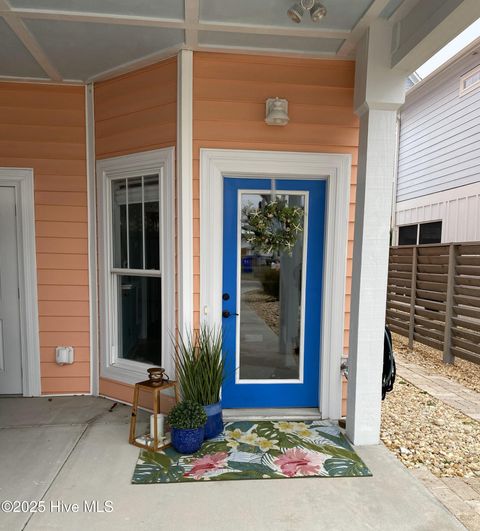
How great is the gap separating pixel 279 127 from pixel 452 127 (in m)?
4.84

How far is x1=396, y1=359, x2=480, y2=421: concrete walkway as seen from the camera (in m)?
3.17

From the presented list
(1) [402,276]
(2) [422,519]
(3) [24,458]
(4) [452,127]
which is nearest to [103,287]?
(3) [24,458]

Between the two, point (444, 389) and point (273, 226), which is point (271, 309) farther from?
point (444, 389)

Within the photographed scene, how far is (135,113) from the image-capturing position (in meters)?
2.78

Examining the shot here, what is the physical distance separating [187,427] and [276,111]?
234 cm

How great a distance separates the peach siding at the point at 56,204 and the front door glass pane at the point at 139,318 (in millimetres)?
344

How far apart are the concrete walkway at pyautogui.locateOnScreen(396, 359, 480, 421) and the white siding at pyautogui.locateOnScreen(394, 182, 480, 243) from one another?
2.51 m

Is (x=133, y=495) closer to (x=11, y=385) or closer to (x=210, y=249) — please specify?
(x=210, y=249)

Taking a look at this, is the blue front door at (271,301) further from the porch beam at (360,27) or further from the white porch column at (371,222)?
the porch beam at (360,27)

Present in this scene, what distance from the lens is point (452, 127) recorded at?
19.0 ft

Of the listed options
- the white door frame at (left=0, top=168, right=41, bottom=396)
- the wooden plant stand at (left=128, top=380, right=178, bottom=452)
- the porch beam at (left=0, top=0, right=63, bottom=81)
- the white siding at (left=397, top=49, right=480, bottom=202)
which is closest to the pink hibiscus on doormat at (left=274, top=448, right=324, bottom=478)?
the wooden plant stand at (left=128, top=380, right=178, bottom=452)

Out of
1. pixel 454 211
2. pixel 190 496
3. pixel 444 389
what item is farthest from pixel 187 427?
pixel 454 211

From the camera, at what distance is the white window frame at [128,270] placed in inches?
106

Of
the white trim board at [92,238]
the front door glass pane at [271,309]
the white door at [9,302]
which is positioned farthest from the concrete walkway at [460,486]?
the white door at [9,302]
